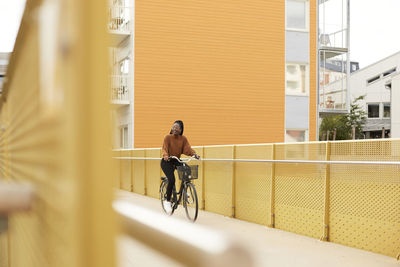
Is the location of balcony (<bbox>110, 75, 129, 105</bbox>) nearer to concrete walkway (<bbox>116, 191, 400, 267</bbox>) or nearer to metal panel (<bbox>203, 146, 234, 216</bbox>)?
concrete walkway (<bbox>116, 191, 400, 267</bbox>)

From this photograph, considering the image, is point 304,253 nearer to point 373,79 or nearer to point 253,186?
point 253,186

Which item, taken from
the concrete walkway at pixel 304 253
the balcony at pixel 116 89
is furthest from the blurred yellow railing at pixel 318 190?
the balcony at pixel 116 89

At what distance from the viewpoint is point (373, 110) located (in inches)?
2625

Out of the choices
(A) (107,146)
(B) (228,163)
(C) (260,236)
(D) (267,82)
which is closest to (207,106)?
(D) (267,82)

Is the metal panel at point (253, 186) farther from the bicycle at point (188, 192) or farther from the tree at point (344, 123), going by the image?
the tree at point (344, 123)

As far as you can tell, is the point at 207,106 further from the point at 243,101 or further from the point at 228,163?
the point at 228,163

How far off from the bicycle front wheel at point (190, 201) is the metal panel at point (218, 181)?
125 cm

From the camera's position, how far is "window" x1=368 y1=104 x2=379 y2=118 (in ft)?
217

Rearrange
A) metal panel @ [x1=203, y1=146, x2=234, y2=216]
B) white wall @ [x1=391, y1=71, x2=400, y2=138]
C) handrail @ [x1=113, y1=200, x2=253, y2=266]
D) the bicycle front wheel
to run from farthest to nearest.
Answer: white wall @ [x1=391, y1=71, x2=400, y2=138]
metal panel @ [x1=203, y1=146, x2=234, y2=216]
the bicycle front wheel
handrail @ [x1=113, y1=200, x2=253, y2=266]

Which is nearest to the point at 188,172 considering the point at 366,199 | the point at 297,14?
the point at 366,199

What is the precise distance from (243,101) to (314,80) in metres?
3.57

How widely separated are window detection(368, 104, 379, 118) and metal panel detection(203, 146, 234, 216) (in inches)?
2318

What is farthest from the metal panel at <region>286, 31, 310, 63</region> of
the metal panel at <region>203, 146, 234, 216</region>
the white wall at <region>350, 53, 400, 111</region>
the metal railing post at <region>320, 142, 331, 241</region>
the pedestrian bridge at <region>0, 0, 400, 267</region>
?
the white wall at <region>350, 53, 400, 111</region>

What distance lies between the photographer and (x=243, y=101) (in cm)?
2267
